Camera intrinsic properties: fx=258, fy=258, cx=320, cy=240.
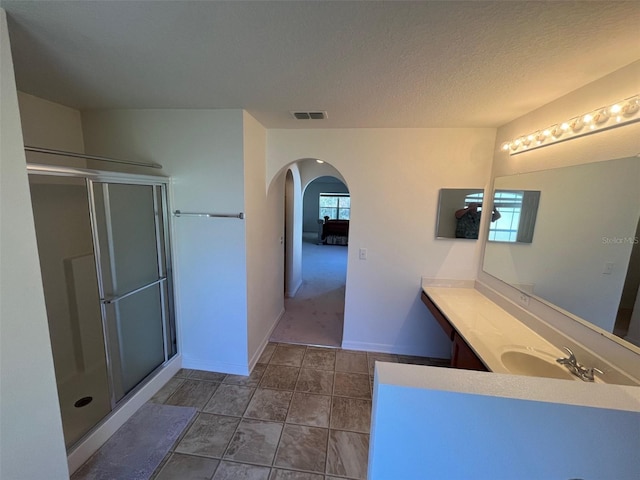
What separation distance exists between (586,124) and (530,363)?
4.60 ft

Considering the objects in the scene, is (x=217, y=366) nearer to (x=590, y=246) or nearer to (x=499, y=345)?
(x=499, y=345)

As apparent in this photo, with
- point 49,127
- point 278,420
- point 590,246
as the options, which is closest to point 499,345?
point 590,246

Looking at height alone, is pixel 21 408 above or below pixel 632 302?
below

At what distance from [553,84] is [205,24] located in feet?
6.11

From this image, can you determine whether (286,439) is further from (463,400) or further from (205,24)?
(205,24)

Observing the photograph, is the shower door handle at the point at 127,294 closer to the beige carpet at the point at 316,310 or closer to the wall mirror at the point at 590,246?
the beige carpet at the point at 316,310

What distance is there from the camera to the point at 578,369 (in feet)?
4.27

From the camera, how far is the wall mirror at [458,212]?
96.8 inches

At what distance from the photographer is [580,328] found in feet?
4.70

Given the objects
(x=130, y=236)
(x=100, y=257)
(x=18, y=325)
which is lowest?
(x=18, y=325)

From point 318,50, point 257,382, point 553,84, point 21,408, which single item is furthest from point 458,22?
point 257,382

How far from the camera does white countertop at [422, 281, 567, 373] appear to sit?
150 cm

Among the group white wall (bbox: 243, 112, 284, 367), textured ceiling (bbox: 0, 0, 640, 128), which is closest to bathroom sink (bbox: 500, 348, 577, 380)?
textured ceiling (bbox: 0, 0, 640, 128)

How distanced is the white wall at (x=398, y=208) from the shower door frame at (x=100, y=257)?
1.05 metres
